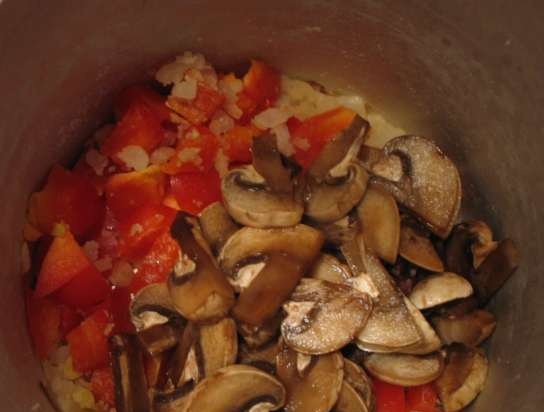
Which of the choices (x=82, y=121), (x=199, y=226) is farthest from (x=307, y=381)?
(x=82, y=121)

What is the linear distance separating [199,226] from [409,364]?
24.7 inches

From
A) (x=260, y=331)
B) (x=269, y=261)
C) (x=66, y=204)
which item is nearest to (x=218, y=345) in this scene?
(x=260, y=331)

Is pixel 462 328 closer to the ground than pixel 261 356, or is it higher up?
higher up

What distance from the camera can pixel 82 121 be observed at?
190cm

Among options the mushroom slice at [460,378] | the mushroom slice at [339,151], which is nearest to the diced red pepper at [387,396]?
the mushroom slice at [460,378]

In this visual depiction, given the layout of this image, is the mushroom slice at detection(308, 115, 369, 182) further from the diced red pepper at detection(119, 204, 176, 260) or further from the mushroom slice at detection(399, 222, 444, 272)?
the diced red pepper at detection(119, 204, 176, 260)

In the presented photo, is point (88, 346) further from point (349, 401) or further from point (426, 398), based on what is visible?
point (426, 398)

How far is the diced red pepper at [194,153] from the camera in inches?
75.5

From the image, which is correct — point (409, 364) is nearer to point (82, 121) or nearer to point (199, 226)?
point (199, 226)

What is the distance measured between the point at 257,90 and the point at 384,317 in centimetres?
76

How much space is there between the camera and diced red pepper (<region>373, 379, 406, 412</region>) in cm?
183

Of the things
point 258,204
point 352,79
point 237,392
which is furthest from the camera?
point 352,79

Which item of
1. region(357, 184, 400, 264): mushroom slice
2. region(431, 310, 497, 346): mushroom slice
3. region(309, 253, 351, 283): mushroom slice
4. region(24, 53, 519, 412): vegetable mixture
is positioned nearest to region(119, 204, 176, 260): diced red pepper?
region(24, 53, 519, 412): vegetable mixture

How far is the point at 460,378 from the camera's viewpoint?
182cm
